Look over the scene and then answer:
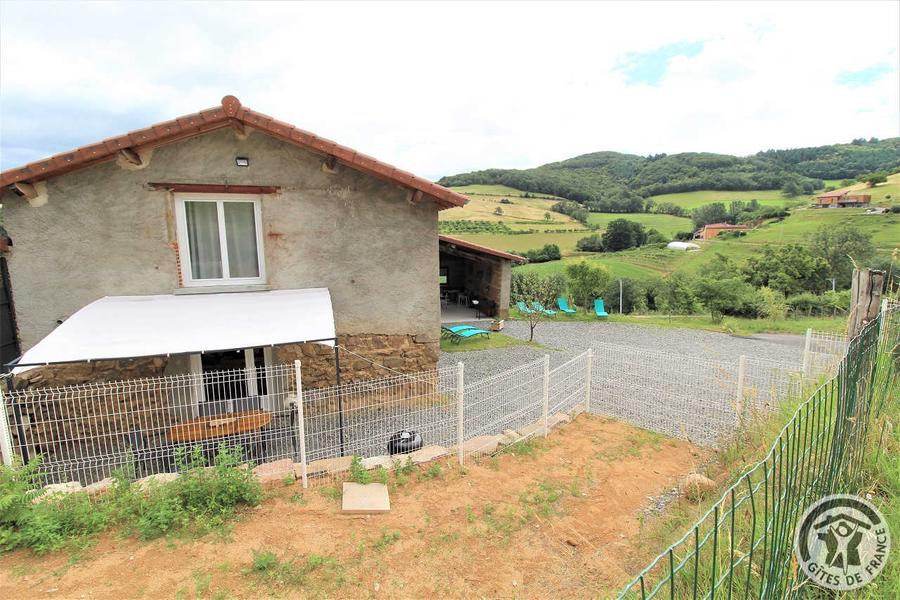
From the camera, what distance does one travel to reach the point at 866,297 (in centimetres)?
603

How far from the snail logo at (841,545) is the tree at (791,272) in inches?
1971

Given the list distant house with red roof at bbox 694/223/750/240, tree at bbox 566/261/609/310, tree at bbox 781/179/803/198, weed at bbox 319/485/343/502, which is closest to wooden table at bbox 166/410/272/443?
weed at bbox 319/485/343/502

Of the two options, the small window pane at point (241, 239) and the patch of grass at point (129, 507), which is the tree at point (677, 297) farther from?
the patch of grass at point (129, 507)

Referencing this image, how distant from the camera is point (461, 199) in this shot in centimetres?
1088

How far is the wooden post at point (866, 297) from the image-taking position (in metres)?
5.94

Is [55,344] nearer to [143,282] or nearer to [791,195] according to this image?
[143,282]

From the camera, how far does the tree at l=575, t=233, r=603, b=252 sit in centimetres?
6671

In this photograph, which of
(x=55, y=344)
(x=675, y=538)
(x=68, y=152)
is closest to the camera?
(x=675, y=538)

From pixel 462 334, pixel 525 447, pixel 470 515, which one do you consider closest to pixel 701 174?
pixel 462 334

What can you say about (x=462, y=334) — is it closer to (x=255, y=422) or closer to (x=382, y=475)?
(x=255, y=422)

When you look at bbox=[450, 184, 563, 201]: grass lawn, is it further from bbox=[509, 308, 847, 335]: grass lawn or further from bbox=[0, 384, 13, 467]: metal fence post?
bbox=[0, 384, 13, 467]: metal fence post

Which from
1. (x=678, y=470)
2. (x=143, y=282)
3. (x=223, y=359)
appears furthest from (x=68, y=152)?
(x=678, y=470)

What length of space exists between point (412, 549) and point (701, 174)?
Answer: 396 ft

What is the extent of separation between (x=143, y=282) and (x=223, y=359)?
248 cm
